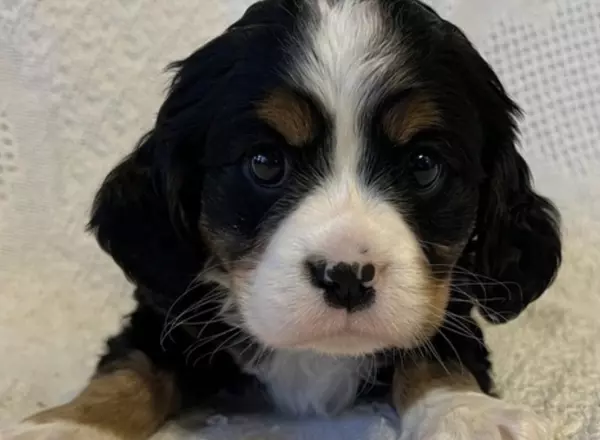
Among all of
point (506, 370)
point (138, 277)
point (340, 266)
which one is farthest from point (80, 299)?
point (340, 266)

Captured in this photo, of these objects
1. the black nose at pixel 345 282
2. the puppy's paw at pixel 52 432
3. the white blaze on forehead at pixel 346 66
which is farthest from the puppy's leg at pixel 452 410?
the puppy's paw at pixel 52 432

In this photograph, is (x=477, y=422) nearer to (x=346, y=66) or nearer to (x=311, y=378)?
(x=311, y=378)

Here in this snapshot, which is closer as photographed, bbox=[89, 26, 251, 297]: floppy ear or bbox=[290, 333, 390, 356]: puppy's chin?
bbox=[290, 333, 390, 356]: puppy's chin

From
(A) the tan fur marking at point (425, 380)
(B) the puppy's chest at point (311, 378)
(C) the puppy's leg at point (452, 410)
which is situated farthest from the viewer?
(B) the puppy's chest at point (311, 378)

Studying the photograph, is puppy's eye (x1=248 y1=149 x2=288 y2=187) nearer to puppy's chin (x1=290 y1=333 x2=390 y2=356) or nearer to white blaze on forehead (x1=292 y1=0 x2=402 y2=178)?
white blaze on forehead (x1=292 y1=0 x2=402 y2=178)

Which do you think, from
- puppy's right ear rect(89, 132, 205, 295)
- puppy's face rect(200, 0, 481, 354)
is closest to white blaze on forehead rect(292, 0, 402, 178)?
puppy's face rect(200, 0, 481, 354)

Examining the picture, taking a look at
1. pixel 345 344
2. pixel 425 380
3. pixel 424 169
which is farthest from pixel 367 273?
pixel 425 380

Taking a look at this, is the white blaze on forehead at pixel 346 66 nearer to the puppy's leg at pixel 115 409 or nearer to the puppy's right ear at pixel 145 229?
the puppy's right ear at pixel 145 229

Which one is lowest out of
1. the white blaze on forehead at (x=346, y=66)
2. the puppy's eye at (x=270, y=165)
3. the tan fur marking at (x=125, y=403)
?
the tan fur marking at (x=125, y=403)
